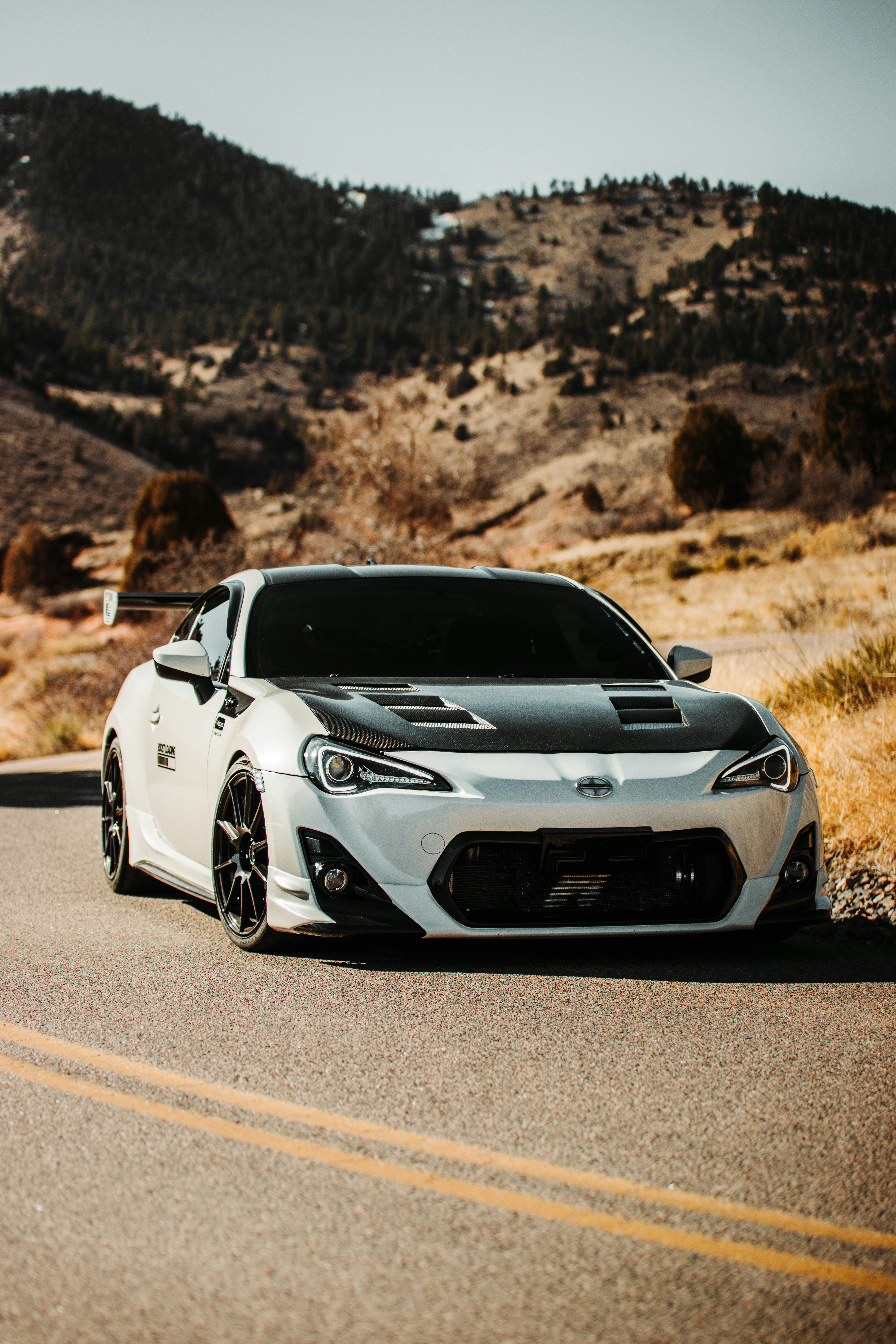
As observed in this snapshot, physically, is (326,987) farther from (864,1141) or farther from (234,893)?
(864,1141)

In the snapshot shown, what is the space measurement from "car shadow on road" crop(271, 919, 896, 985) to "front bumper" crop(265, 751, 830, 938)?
0.16 metres

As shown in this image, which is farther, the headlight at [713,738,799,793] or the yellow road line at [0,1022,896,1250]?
the headlight at [713,738,799,793]

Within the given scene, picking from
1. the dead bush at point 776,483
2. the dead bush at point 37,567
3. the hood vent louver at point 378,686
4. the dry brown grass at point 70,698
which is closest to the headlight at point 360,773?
the hood vent louver at point 378,686

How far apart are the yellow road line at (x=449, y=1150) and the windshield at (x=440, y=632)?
7.42 ft

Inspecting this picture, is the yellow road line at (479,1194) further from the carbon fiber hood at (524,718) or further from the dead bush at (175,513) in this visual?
the dead bush at (175,513)

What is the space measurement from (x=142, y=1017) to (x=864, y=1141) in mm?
2465

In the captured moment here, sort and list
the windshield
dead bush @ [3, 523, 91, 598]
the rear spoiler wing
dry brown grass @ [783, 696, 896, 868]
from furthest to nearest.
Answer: dead bush @ [3, 523, 91, 598]
the rear spoiler wing
dry brown grass @ [783, 696, 896, 868]
the windshield

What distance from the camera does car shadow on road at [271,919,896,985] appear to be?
5.34m

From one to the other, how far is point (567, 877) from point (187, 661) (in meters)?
2.14

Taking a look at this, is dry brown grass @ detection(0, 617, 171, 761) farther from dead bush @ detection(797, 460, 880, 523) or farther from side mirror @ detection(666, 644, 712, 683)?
dead bush @ detection(797, 460, 880, 523)

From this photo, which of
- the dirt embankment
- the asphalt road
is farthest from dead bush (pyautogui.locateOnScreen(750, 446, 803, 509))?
the asphalt road

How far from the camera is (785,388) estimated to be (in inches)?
3711

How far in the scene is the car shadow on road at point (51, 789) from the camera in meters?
11.7

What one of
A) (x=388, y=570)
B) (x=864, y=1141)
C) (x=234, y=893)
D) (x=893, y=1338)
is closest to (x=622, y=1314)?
(x=893, y=1338)
